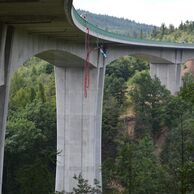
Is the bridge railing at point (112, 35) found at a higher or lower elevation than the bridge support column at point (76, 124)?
higher

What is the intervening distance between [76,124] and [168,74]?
75.6 feet

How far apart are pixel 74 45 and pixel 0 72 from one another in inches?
456

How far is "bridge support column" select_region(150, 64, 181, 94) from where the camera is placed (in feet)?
180

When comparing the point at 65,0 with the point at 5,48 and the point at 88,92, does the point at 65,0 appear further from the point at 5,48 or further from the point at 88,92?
the point at 88,92

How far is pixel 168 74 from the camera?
5581 centimetres

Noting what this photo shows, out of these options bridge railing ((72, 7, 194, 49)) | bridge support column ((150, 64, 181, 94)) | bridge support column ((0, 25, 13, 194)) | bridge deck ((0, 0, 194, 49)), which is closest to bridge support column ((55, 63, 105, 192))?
bridge railing ((72, 7, 194, 49))

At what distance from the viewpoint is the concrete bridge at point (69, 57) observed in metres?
17.7

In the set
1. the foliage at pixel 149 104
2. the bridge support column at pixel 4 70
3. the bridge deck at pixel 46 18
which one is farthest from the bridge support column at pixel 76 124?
the foliage at pixel 149 104

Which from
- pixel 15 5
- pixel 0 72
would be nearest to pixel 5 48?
pixel 0 72

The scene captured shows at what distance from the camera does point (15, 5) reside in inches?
594

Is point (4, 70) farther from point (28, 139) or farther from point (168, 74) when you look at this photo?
point (168, 74)

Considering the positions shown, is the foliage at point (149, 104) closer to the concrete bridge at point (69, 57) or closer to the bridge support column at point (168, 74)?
the bridge support column at point (168, 74)

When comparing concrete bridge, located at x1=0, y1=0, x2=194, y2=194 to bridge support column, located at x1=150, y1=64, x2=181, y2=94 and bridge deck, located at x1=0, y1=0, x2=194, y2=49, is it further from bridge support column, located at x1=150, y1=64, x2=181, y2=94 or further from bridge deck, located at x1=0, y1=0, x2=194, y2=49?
bridge support column, located at x1=150, y1=64, x2=181, y2=94

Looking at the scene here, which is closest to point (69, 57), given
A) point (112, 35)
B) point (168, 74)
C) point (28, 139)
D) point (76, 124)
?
point (112, 35)
